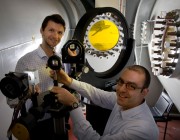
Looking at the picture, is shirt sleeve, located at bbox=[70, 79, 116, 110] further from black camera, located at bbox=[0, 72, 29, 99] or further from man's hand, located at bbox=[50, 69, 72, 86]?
black camera, located at bbox=[0, 72, 29, 99]

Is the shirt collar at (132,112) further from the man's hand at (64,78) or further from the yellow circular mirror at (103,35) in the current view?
the yellow circular mirror at (103,35)

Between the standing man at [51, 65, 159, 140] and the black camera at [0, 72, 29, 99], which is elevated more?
the black camera at [0, 72, 29, 99]

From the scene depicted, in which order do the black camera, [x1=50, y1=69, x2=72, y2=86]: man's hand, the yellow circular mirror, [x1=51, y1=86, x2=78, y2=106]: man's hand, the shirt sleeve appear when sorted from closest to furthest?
1. the black camera
2. [x1=51, y1=86, x2=78, y2=106]: man's hand
3. [x1=50, y1=69, x2=72, y2=86]: man's hand
4. the shirt sleeve
5. the yellow circular mirror

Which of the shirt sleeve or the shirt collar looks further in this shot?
the shirt sleeve

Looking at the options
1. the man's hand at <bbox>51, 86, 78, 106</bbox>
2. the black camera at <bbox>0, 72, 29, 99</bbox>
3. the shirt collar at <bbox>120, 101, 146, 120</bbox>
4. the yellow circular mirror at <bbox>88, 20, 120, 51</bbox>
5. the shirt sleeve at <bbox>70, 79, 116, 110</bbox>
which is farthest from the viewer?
the yellow circular mirror at <bbox>88, 20, 120, 51</bbox>

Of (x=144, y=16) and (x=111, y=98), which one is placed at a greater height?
(x=144, y=16)

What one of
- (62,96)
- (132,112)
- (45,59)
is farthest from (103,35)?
(62,96)

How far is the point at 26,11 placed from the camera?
65.2 inches

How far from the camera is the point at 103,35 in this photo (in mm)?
1898

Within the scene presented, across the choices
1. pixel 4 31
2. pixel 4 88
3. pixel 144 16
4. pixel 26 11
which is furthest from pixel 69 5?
pixel 4 88

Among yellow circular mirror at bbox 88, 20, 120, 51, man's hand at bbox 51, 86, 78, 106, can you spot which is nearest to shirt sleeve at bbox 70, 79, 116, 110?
man's hand at bbox 51, 86, 78, 106

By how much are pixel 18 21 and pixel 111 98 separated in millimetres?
832

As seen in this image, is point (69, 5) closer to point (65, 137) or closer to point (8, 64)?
point (8, 64)

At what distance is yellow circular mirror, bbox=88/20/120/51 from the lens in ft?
6.18
